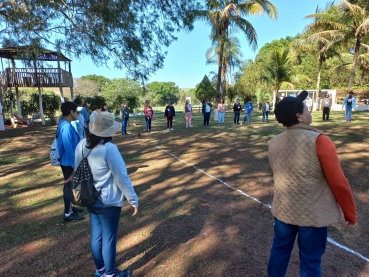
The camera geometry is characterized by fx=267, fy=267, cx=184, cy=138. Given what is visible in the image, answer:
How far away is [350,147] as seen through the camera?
8.41m

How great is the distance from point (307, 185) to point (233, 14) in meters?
18.9

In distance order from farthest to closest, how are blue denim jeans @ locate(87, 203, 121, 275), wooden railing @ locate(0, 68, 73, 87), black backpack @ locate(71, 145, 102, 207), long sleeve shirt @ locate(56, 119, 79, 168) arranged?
wooden railing @ locate(0, 68, 73, 87) < long sleeve shirt @ locate(56, 119, 79, 168) < blue denim jeans @ locate(87, 203, 121, 275) < black backpack @ locate(71, 145, 102, 207)

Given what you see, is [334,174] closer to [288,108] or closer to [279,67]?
[288,108]

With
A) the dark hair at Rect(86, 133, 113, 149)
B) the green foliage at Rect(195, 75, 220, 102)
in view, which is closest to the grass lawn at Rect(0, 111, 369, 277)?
the dark hair at Rect(86, 133, 113, 149)

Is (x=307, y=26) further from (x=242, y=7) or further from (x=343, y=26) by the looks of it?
(x=242, y=7)

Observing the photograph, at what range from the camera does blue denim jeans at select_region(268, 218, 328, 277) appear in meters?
1.99

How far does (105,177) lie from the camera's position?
2.33 m

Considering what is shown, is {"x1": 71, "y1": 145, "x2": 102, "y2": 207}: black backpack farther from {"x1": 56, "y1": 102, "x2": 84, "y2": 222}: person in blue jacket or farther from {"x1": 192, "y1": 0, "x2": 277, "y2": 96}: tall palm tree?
{"x1": 192, "y1": 0, "x2": 277, "y2": 96}: tall palm tree

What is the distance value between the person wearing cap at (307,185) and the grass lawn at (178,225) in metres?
0.99

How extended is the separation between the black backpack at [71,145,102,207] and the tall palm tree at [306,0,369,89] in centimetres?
2139

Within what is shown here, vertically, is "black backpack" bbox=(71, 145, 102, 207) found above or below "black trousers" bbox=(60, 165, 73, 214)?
above

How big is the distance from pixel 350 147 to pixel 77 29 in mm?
9790

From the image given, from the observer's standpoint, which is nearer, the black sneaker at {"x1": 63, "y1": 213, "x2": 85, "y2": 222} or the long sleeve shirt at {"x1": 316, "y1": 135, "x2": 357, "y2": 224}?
the long sleeve shirt at {"x1": 316, "y1": 135, "x2": 357, "y2": 224}

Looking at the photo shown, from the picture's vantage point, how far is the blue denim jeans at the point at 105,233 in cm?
239
